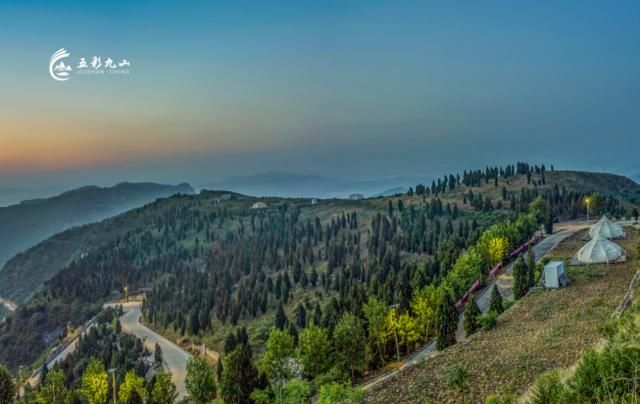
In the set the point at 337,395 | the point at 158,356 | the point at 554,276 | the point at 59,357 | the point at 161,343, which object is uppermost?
the point at 554,276

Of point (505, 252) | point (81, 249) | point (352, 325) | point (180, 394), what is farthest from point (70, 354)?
point (81, 249)

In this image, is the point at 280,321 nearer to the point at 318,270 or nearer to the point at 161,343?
the point at 161,343

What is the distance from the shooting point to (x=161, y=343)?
70750 mm

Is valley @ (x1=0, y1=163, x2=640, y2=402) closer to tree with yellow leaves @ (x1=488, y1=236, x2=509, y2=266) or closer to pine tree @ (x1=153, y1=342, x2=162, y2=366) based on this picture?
tree with yellow leaves @ (x1=488, y1=236, x2=509, y2=266)

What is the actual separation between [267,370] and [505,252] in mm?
33314

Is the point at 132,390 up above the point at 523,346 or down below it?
below

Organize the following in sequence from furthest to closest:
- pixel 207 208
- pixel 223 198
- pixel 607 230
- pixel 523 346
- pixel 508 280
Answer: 1. pixel 223 198
2. pixel 207 208
3. pixel 607 230
4. pixel 508 280
5. pixel 523 346

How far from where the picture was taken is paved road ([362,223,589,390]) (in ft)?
108

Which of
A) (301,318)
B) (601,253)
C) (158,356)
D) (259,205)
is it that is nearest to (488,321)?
(601,253)

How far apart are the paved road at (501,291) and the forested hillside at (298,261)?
1.82m

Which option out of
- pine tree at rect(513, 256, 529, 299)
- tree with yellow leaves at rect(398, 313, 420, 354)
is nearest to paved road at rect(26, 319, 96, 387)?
tree with yellow leaves at rect(398, 313, 420, 354)

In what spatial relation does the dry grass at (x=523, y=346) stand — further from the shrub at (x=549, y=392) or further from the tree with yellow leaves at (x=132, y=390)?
the tree with yellow leaves at (x=132, y=390)

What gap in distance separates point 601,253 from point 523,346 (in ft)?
79.6

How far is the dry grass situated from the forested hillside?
8.82 m
